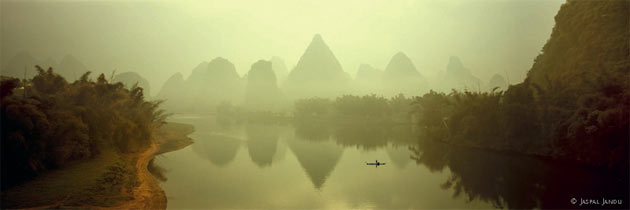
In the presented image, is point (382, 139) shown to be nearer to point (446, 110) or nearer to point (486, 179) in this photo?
point (446, 110)

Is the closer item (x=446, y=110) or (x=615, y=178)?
(x=615, y=178)

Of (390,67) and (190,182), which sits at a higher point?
(390,67)

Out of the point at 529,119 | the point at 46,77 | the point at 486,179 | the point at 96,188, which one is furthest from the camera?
the point at 529,119

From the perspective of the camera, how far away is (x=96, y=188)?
13.7m

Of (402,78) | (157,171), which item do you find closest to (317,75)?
(402,78)

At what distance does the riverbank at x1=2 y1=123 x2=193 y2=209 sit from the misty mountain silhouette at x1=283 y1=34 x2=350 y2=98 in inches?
5221

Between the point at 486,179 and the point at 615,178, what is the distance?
6.30 metres

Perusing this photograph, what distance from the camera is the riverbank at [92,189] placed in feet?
38.5

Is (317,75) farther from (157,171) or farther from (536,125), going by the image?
(157,171)

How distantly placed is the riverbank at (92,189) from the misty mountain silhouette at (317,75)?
133 metres

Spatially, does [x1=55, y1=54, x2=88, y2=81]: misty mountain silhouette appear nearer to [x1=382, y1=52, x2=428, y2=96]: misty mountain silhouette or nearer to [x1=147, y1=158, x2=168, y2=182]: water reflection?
[x1=147, y1=158, x2=168, y2=182]: water reflection

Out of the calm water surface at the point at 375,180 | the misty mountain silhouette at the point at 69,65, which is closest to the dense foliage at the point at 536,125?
the calm water surface at the point at 375,180

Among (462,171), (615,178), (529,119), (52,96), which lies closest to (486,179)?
(462,171)

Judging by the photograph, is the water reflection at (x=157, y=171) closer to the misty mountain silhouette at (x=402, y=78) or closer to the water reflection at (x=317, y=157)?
the water reflection at (x=317, y=157)
